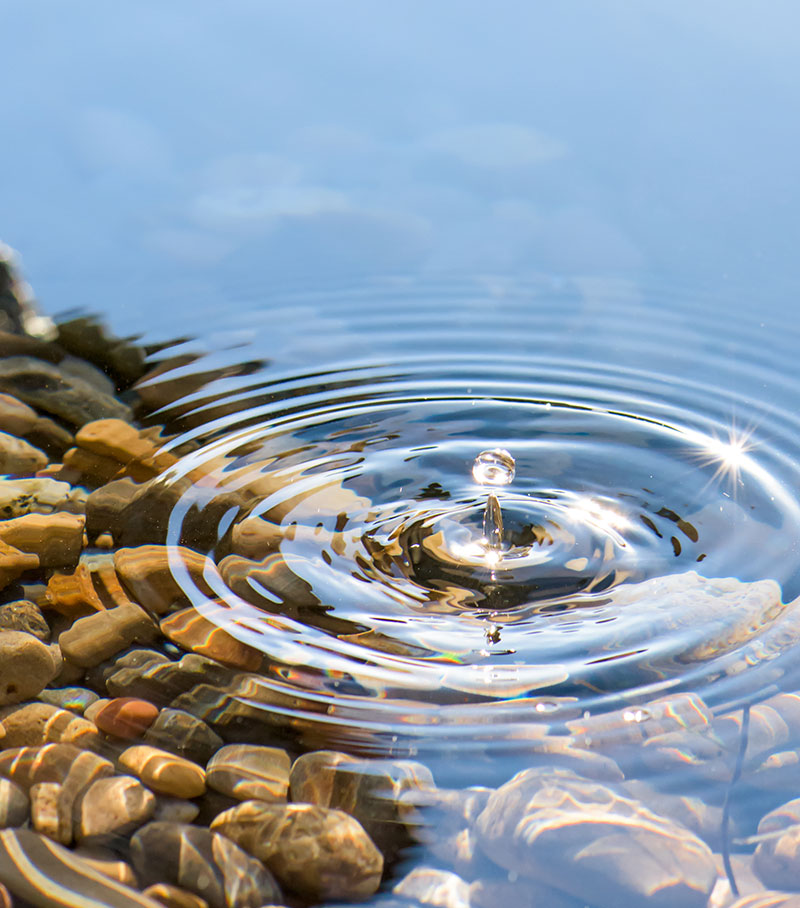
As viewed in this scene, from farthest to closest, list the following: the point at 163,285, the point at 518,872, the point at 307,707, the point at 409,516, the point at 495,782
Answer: the point at 163,285
the point at 409,516
the point at 307,707
the point at 495,782
the point at 518,872

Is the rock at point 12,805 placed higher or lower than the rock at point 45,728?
lower

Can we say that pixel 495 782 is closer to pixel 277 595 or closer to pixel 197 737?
pixel 197 737

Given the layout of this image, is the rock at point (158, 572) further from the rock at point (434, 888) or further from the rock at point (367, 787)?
the rock at point (434, 888)

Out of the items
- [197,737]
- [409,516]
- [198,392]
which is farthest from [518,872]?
[198,392]

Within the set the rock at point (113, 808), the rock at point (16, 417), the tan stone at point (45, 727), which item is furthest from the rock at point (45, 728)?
the rock at point (16, 417)

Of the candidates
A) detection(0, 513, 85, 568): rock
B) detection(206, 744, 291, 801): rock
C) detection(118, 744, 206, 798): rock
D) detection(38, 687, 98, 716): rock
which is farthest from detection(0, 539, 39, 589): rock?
detection(206, 744, 291, 801): rock

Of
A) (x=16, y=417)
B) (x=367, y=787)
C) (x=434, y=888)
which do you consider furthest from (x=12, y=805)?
(x=16, y=417)

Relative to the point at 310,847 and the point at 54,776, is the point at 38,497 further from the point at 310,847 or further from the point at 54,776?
the point at 310,847
